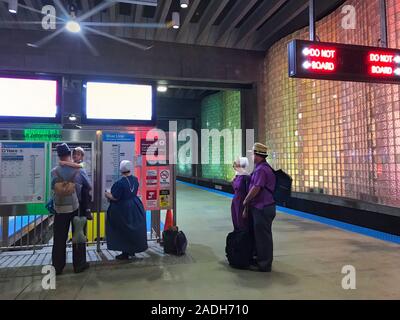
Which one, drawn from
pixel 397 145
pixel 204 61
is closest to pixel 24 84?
pixel 397 145

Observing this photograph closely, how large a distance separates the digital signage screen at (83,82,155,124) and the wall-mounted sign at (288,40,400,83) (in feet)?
6.88

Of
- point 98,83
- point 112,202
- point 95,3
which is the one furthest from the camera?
point 95,3

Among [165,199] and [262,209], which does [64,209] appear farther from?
[262,209]

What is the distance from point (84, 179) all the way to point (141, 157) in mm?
1112

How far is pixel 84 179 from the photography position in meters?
4.29

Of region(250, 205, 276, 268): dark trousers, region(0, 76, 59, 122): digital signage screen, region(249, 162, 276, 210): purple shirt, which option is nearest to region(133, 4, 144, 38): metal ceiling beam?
region(0, 76, 59, 122): digital signage screen

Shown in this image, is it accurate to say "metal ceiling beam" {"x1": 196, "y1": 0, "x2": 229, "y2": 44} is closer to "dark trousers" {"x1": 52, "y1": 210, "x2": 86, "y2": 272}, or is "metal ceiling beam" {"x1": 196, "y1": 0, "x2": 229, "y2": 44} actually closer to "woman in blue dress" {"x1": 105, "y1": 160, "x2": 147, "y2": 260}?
"woman in blue dress" {"x1": 105, "y1": 160, "x2": 147, "y2": 260}

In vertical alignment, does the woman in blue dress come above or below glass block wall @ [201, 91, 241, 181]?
below

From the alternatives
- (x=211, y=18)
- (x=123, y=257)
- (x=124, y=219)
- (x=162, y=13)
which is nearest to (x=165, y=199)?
(x=124, y=219)

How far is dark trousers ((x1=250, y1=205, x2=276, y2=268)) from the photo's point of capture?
4117 mm

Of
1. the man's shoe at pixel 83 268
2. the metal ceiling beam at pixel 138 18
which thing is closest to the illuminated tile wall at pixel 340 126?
the metal ceiling beam at pixel 138 18

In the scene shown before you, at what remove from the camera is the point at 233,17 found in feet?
29.9

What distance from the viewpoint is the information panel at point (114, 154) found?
508 cm
